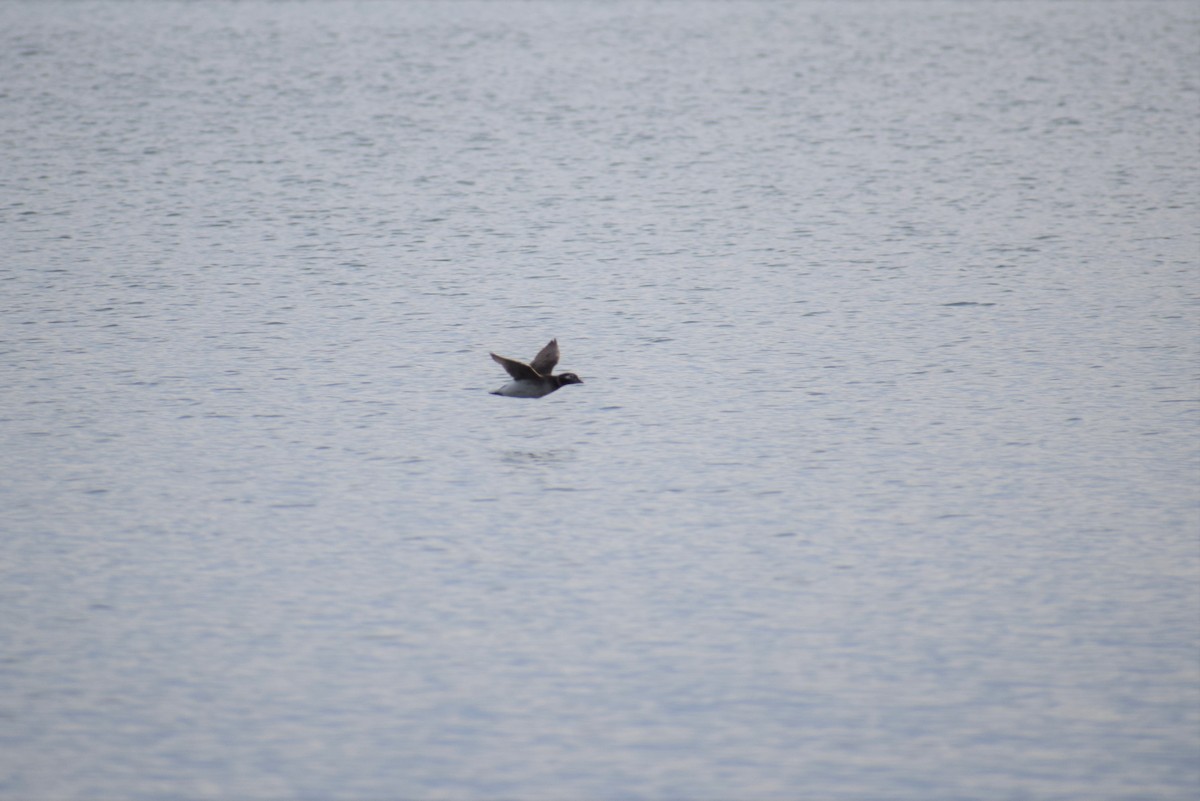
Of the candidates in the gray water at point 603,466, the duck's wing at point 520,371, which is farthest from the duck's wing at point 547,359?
the gray water at point 603,466

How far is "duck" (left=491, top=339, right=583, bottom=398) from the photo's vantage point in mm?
16891

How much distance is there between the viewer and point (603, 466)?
51.5 feet

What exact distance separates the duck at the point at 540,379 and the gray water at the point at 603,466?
1.78 ft

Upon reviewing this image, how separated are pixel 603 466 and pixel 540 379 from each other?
1.68m

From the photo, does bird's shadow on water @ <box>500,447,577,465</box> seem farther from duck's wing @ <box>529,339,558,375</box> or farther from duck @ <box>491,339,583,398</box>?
duck's wing @ <box>529,339,558,375</box>

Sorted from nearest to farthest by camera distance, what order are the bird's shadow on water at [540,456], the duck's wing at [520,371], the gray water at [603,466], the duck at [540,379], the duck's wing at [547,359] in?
the gray water at [603,466] < the bird's shadow on water at [540,456] < the duck's wing at [520,371] < the duck at [540,379] < the duck's wing at [547,359]

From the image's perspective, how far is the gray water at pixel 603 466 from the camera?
10.3m

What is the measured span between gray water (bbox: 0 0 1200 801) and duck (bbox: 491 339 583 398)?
54 centimetres

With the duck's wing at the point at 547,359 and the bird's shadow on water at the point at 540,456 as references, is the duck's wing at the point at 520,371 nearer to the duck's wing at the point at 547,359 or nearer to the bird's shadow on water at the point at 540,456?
the duck's wing at the point at 547,359

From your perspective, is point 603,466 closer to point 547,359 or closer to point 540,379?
point 540,379

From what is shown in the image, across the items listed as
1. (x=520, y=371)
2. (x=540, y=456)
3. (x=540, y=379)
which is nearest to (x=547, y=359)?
(x=540, y=379)

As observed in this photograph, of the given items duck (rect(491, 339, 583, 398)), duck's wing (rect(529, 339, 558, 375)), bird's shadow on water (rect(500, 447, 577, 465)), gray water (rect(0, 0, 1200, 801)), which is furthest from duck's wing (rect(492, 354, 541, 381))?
bird's shadow on water (rect(500, 447, 577, 465))

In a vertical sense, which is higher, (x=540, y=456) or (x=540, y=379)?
(x=540, y=379)

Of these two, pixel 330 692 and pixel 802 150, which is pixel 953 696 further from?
pixel 802 150
